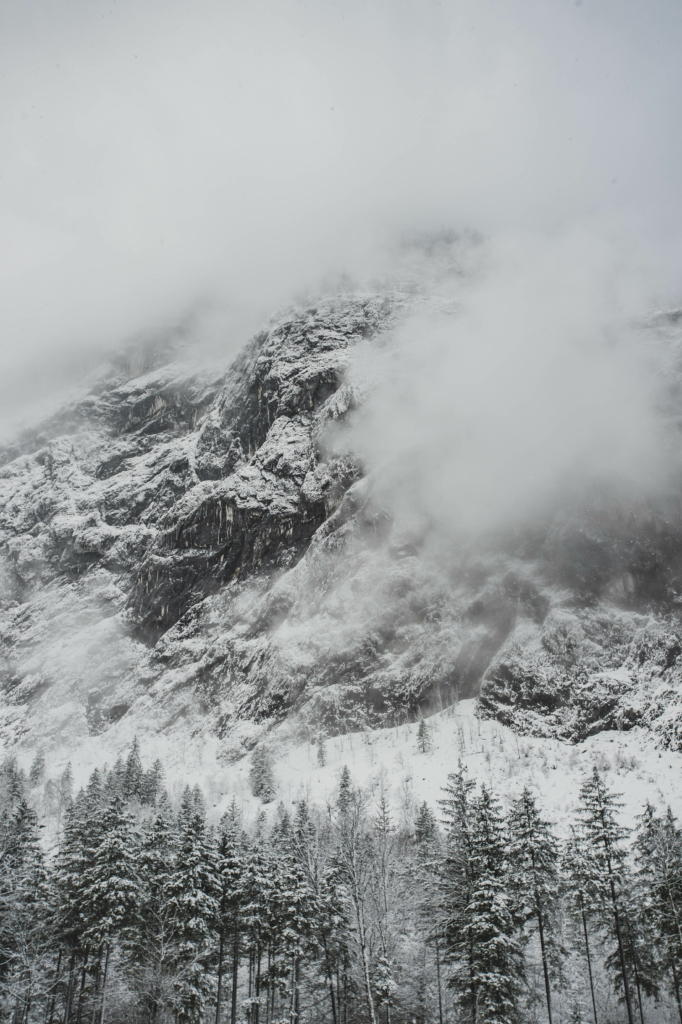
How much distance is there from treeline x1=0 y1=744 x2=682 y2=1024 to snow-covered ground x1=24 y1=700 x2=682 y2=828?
38.9 metres

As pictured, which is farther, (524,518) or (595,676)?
(524,518)

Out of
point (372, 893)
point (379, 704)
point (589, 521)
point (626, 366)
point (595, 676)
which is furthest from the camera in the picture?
point (626, 366)

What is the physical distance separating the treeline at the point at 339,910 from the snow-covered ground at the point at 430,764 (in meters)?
38.9

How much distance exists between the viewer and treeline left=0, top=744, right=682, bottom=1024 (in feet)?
88.7

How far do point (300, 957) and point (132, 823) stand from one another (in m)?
11.5

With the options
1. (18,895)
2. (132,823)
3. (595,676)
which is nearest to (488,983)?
(132,823)

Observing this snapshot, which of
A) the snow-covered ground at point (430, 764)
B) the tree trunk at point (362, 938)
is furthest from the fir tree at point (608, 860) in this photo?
the snow-covered ground at point (430, 764)

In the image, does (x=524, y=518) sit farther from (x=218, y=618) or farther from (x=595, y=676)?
(x=218, y=618)

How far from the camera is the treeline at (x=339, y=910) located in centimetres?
2705

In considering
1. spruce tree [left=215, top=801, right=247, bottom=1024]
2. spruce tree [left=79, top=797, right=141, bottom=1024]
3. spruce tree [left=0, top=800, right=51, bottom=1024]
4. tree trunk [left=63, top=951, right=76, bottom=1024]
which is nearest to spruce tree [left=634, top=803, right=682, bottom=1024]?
spruce tree [left=215, top=801, right=247, bottom=1024]

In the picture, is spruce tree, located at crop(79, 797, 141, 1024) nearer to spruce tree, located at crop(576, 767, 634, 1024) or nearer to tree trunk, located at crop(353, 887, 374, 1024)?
tree trunk, located at crop(353, 887, 374, 1024)

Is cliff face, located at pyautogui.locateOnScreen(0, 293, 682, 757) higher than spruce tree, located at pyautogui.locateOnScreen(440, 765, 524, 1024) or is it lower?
higher

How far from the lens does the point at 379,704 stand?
5531 inches

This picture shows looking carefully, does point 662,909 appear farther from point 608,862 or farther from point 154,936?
point 154,936
